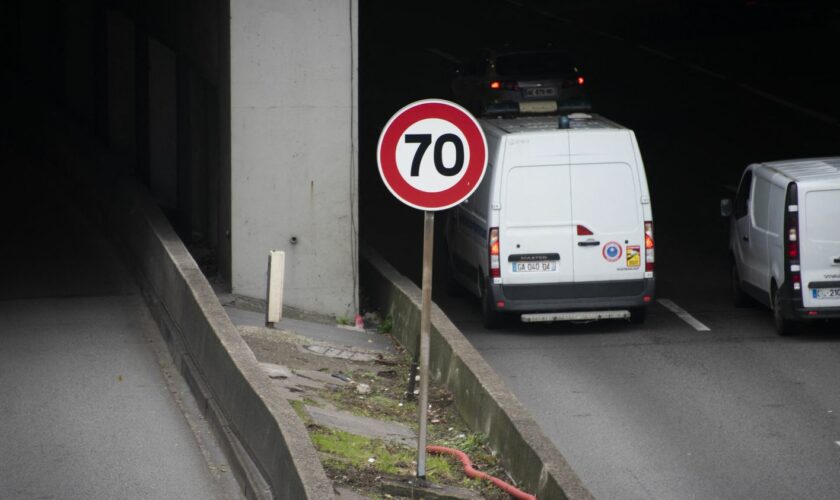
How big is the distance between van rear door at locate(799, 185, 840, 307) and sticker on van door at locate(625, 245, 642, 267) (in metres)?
1.89

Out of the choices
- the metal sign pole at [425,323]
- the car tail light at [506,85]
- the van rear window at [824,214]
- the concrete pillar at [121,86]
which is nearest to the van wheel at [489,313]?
the van rear window at [824,214]

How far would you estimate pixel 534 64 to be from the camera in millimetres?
30766

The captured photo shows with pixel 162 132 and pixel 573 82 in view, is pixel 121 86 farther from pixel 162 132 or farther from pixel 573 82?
pixel 573 82

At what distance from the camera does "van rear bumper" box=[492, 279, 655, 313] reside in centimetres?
1759

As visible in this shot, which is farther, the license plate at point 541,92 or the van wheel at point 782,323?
the license plate at point 541,92

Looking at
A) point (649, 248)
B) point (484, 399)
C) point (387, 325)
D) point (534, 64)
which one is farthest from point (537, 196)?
point (534, 64)

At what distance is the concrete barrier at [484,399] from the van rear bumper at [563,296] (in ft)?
4.27

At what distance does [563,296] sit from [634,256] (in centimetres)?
94

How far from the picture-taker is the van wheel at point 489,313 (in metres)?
17.7

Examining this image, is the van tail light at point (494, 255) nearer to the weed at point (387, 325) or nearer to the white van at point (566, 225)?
the white van at point (566, 225)

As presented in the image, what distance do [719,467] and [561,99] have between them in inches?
717

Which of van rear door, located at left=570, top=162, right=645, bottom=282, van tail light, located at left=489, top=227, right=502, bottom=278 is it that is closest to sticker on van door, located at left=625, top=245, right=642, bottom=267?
van rear door, located at left=570, top=162, right=645, bottom=282

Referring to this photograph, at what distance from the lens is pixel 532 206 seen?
17469 millimetres

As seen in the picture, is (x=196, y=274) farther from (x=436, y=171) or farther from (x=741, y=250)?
(x=741, y=250)
